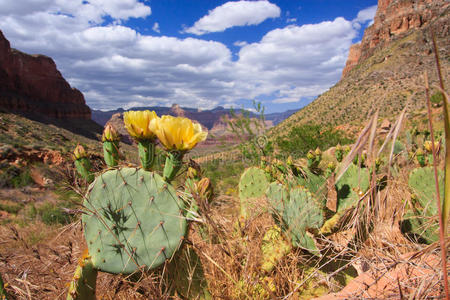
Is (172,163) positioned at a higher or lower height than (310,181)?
higher

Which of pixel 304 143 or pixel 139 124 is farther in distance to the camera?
pixel 304 143

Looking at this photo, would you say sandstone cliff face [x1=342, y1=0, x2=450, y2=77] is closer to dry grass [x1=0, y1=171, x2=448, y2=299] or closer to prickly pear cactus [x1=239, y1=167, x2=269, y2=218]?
prickly pear cactus [x1=239, y1=167, x2=269, y2=218]

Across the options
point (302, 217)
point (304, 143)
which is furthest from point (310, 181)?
point (304, 143)

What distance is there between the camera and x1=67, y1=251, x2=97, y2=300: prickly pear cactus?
49.4 inches

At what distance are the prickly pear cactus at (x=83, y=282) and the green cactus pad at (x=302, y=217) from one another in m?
1.36

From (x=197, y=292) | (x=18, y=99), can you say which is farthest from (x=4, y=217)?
(x=18, y=99)

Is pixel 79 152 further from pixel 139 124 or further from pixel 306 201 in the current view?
pixel 306 201

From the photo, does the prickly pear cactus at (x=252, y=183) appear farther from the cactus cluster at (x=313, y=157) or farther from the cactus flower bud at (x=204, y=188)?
the cactus flower bud at (x=204, y=188)

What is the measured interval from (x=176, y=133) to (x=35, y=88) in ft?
190

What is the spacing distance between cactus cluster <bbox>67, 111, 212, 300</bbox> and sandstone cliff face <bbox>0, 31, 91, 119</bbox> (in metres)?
44.6

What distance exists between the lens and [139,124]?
1243mm

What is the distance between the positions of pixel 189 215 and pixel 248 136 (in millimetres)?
4803

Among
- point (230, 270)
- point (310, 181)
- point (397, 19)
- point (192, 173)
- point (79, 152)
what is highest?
point (397, 19)

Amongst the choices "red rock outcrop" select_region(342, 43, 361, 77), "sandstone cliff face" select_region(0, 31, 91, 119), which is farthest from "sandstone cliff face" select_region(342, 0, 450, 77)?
"sandstone cliff face" select_region(0, 31, 91, 119)
